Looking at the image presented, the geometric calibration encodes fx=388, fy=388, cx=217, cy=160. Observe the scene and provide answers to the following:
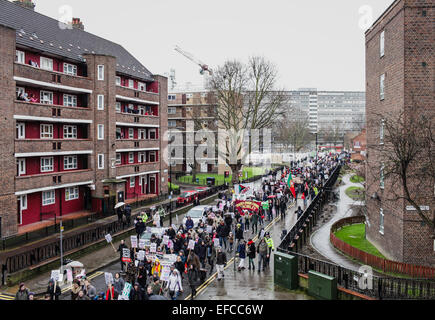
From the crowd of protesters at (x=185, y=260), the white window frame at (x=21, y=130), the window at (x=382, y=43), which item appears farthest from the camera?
the white window frame at (x=21, y=130)

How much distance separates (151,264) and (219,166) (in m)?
58.2

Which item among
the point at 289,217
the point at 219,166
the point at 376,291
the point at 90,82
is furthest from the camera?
the point at 219,166

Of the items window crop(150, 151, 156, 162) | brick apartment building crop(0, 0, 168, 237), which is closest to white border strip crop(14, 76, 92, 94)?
brick apartment building crop(0, 0, 168, 237)

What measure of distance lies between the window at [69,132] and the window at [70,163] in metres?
1.89

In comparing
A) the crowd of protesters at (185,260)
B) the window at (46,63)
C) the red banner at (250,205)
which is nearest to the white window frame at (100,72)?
the window at (46,63)

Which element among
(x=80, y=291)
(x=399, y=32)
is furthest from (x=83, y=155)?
(x=399, y=32)

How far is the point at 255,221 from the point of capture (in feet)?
90.9

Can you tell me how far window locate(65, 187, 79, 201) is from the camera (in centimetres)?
3465

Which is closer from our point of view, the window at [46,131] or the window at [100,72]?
the window at [46,131]

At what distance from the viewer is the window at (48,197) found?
3194 centimetres

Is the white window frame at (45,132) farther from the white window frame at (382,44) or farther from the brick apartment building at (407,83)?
the brick apartment building at (407,83)

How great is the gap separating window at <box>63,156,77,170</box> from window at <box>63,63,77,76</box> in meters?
7.54

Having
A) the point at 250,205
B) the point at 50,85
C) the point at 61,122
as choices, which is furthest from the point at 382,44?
the point at 61,122
